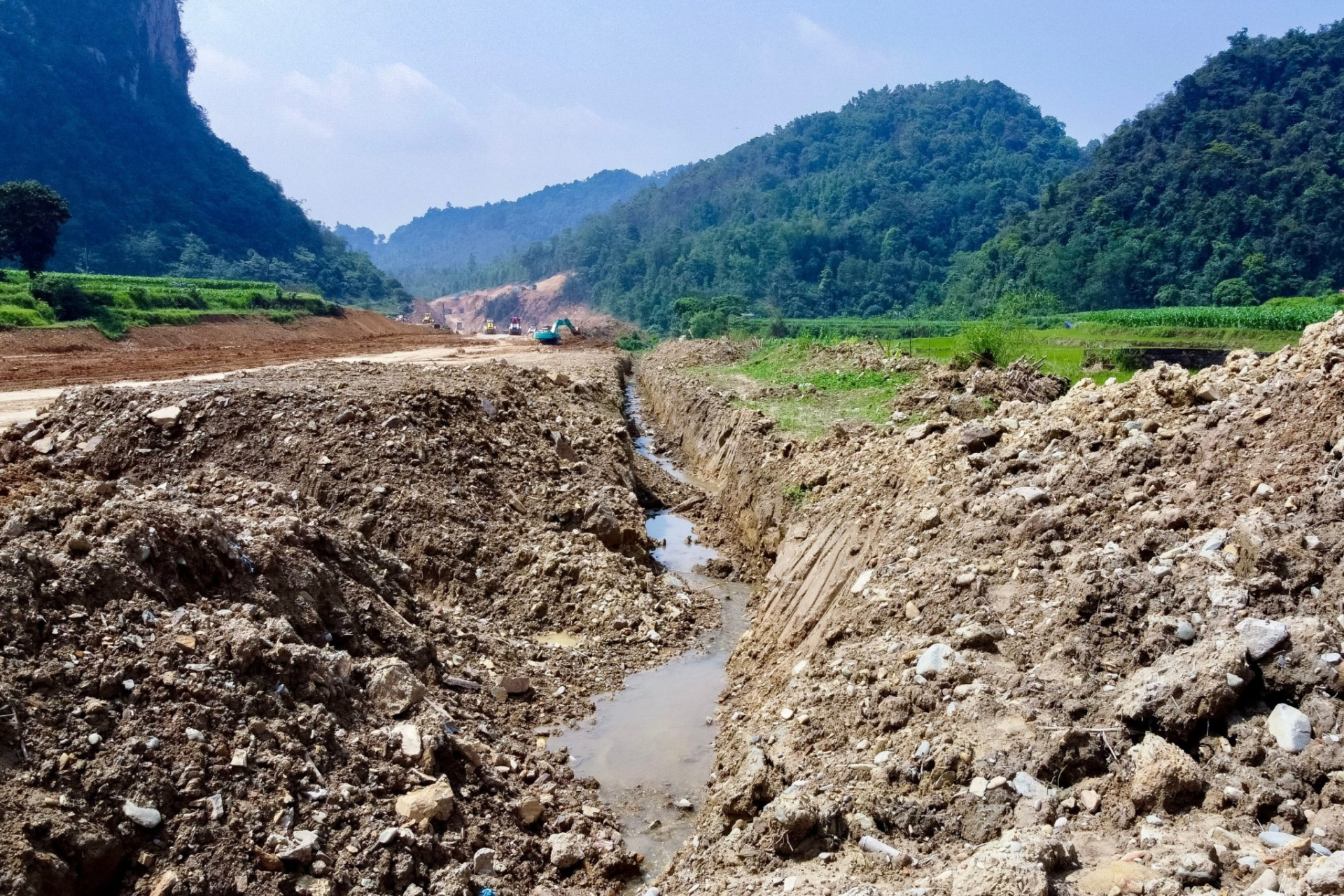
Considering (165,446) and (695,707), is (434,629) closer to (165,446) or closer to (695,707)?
(695,707)

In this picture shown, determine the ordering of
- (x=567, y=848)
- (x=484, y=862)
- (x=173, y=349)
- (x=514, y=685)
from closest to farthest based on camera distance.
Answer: (x=484, y=862), (x=567, y=848), (x=514, y=685), (x=173, y=349)

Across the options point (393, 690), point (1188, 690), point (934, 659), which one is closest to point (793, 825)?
point (934, 659)

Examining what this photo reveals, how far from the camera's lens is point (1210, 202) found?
2254 inches

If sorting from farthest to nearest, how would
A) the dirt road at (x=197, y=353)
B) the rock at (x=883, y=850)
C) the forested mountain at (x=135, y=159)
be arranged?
the forested mountain at (x=135, y=159) < the dirt road at (x=197, y=353) < the rock at (x=883, y=850)

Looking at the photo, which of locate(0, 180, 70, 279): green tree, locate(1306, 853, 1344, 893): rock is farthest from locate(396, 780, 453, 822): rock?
locate(0, 180, 70, 279): green tree

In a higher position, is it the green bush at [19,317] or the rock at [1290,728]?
the green bush at [19,317]

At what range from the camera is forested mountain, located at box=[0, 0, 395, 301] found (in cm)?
6338

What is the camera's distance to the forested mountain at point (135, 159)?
63.4m

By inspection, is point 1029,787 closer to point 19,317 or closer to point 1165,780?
point 1165,780

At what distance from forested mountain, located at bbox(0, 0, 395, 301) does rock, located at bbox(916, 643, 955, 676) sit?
218 ft

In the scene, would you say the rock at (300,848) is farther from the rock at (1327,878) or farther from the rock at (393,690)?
the rock at (1327,878)

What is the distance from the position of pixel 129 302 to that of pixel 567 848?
112 feet

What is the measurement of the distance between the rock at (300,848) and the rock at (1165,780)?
443 cm

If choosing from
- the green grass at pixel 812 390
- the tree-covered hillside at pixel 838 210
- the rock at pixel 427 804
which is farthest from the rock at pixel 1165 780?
the tree-covered hillside at pixel 838 210
